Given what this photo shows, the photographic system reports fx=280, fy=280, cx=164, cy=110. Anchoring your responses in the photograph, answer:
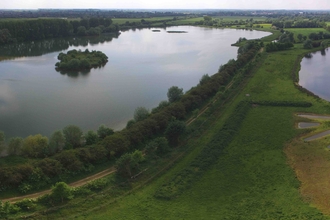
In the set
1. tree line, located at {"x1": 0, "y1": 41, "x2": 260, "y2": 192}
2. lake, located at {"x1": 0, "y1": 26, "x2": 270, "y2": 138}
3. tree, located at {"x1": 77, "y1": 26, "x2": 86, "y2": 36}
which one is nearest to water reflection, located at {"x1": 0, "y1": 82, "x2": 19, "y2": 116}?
lake, located at {"x1": 0, "y1": 26, "x2": 270, "y2": 138}

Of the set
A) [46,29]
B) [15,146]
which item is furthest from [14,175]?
[46,29]

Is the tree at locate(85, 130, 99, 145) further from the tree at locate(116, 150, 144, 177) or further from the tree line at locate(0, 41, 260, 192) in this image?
the tree at locate(116, 150, 144, 177)

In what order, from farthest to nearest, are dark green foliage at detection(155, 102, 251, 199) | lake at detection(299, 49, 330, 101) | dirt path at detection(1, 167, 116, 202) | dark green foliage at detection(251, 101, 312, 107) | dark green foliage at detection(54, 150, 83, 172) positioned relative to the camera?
lake at detection(299, 49, 330, 101) < dark green foliage at detection(251, 101, 312, 107) < dark green foliage at detection(54, 150, 83, 172) < dark green foliage at detection(155, 102, 251, 199) < dirt path at detection(1, 167, 116, 202)

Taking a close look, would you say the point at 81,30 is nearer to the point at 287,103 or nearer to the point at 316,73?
the point at 316,73

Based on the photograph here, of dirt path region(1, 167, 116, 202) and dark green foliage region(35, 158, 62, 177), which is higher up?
dark green foliage region(35, 158, 62, 177)

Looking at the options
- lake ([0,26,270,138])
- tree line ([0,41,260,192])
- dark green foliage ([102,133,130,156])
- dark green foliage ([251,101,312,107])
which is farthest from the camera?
dark green foliage ([251,101,312,107])

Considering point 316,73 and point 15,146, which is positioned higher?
point 316,73

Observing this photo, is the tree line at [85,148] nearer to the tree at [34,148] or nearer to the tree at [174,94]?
the tree at [34,148]
